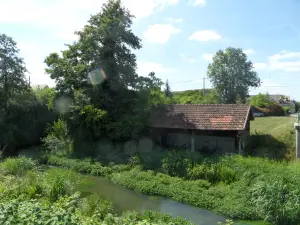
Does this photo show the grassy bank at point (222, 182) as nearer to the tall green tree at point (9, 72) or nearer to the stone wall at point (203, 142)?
the stone wall at point (203, 142)

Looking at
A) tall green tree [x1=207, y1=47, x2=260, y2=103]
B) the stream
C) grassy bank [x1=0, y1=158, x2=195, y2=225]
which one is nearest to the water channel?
the stream

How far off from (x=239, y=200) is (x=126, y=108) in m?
12.4

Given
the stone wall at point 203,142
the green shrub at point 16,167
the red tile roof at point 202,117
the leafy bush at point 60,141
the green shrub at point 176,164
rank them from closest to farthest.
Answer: the green shrub at point 16,167 → the green shrub at point 176,164 → the red tile roof at point 202,117 → the stone wall at point 203,142 → the leafy bush at point 60,141

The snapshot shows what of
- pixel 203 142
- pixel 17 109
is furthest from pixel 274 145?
pixel 17 109

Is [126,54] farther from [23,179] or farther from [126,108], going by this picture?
[23,179]

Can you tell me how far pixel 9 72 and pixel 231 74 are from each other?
34.4 metres

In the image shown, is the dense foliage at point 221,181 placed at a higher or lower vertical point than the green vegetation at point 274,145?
lower

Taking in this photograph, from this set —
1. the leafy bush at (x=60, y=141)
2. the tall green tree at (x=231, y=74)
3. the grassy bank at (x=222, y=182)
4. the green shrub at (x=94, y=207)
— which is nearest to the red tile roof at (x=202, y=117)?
the grassy bank at (x=222, y=182)

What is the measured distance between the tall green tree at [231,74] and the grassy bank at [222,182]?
31991mm

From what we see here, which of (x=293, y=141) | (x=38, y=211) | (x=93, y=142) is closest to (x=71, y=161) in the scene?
(x=93, y=142)

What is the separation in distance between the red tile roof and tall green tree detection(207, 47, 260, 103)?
85.4 feet

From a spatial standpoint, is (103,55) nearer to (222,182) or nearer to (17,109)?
(17,109)

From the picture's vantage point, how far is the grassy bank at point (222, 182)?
9789 mm

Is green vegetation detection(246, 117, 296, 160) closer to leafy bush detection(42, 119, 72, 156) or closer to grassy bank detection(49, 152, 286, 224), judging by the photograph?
grassy bank detection(49, 152, 286, 224)
